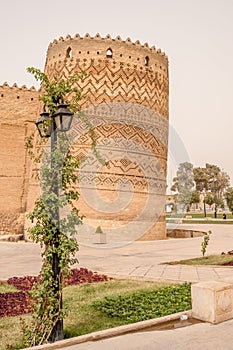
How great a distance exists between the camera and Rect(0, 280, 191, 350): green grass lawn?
377 centimetres

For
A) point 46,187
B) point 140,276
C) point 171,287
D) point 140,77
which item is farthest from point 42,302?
point 140,77

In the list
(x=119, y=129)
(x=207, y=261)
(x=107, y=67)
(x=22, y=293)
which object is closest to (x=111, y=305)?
(x=22, y=293)

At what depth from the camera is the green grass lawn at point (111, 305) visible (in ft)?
12.4

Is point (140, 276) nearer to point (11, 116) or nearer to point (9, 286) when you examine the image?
point (9, 286)

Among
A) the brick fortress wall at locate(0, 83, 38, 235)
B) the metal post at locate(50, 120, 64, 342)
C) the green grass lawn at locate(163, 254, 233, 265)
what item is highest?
the brick fortress wall at locate(0, 83, 38, 235)

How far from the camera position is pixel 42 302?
3.16 meters

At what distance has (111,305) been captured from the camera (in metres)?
4.60

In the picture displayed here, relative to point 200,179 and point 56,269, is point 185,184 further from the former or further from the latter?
point 56,269

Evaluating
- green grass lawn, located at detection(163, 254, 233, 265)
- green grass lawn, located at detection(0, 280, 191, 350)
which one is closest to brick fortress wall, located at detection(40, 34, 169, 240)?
green grass lawn, located at detection(163, 254, 233, 265)

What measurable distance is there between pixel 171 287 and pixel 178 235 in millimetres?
12931

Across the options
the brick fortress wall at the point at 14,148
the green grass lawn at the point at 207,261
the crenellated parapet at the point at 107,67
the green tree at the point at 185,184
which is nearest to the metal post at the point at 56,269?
the green grass lawn at the point at 207,261

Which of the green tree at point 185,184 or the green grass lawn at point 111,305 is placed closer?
the green grass lawn at point 111,305

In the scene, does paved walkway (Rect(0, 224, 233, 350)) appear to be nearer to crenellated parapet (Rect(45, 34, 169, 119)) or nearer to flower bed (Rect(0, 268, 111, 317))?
flower bed (Rect(0, 268, 111, 317))

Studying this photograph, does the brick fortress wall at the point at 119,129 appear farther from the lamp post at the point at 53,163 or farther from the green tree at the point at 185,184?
A: the green tree at the point at 185,184
